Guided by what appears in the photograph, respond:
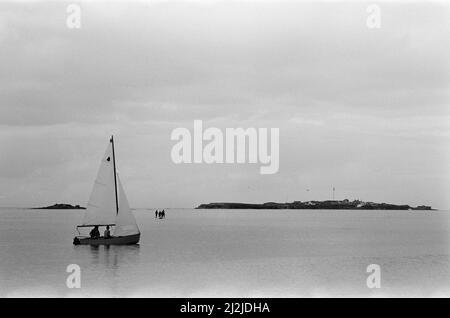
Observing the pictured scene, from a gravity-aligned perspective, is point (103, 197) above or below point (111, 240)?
above

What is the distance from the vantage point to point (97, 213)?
160 feet

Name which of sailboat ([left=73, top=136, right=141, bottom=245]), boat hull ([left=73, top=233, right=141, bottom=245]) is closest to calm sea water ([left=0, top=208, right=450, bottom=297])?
boat hull ([left=73, top=233, right=141, bottom=245])

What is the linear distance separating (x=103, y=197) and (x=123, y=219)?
2757 mm

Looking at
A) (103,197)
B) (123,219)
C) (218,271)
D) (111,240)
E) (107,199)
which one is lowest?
(218,271)

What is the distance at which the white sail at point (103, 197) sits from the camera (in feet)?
159

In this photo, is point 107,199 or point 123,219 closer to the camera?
point 107,199

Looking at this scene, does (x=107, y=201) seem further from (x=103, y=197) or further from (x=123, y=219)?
(x=123, y=219)

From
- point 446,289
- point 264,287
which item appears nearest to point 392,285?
point 446,289

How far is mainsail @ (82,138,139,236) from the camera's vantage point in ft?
159

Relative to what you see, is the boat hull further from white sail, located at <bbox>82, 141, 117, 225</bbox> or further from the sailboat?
white sail, located at <bbox>82, 141, 117, 225</bbox>

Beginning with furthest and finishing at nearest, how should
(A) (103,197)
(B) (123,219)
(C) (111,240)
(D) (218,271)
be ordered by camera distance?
(B) (123,219)
(C) (111,240)
(A) (103,197)
(D) (218,271)

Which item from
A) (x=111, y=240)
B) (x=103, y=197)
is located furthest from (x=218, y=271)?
(x=103, y=197)

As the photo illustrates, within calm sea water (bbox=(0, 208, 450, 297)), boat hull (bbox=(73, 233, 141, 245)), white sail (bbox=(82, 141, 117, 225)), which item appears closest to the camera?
calm sea water (bbox=(0, 208, 450, 297))

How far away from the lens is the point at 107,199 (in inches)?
1923
